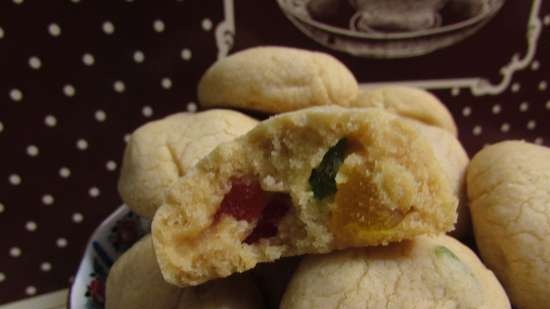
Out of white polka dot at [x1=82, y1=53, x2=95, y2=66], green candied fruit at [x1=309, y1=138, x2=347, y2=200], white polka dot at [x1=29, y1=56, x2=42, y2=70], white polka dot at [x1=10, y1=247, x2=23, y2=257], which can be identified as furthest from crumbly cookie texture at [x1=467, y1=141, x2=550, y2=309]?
white polka dot at [x1=10, y1=247, x2=23, y2=257]

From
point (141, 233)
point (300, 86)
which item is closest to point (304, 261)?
point (300, 86)

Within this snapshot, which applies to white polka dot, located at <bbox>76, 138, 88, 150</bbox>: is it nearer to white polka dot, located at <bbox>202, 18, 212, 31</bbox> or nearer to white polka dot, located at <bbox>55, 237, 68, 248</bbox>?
white polka dot, located at <bbox>55, 237, 68, 248</bbox>

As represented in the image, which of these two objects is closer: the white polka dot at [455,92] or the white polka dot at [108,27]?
the white polka dot at [108,27]

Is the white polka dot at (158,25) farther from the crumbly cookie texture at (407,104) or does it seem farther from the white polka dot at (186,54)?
the crumbly cookie texture at (407,104)

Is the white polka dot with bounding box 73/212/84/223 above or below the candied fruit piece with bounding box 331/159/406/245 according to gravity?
below

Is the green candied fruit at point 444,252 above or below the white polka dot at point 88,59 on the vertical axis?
below

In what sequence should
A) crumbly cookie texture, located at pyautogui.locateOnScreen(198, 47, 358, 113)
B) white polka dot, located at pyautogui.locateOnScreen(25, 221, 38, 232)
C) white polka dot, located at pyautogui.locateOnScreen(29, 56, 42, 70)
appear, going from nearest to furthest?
crumbly cookie texture, located at pyautogui.locateOnScreen(198, 47, 358, 113) < white polka dot, located at pyautogui.locateOnScreen(29, 56, 42, 70) < white polka dot, located at pyautogui.locateOnScreen(25, 221, 38, 232)

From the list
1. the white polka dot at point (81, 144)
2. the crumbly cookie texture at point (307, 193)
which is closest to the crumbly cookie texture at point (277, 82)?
the crumbly cookie texture at point (307, 193)

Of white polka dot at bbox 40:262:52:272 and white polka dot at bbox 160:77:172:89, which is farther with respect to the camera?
white polka dot at bbox 40:262:52:272
